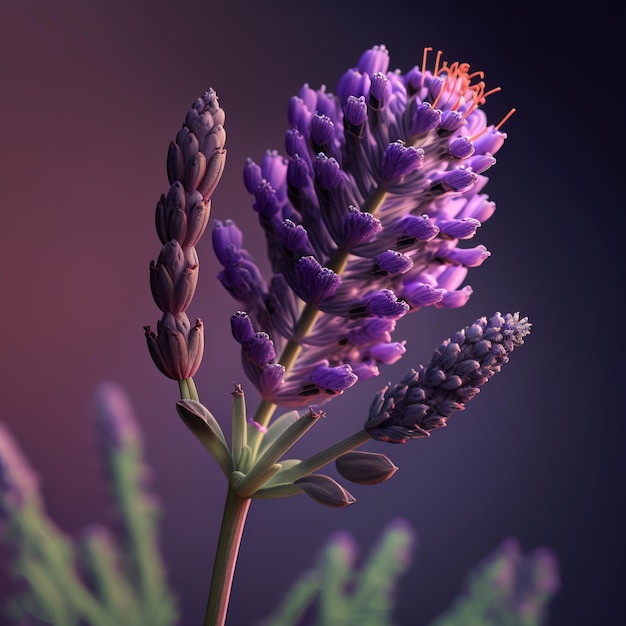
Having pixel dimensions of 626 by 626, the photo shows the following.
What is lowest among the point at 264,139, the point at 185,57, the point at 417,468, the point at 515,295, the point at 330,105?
the point at 417,468

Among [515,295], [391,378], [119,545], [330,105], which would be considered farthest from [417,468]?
[330,105]

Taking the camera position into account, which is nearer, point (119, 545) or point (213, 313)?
point (119, 545)

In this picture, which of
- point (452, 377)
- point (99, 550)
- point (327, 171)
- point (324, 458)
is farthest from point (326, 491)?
point (99, 550)

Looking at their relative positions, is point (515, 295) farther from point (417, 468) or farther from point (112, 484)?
point (112, 484)

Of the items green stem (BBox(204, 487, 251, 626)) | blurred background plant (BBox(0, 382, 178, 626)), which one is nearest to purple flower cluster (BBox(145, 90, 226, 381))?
green stem (BBox(204, 487, 251, 626))

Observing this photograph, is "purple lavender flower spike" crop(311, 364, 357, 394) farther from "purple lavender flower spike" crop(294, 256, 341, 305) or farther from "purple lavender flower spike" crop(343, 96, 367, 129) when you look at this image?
"purple lavender flower spike" crop(343, 96, 367, 129)

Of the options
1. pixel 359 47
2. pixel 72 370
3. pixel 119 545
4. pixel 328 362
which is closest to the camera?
pixel 328 362

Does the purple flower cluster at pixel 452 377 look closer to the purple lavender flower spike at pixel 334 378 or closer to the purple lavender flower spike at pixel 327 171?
the purple lavender flower spike at pixel 334 378
